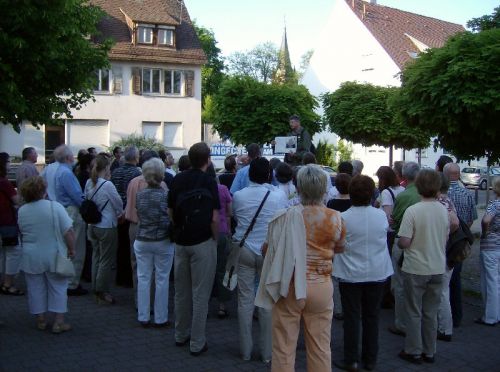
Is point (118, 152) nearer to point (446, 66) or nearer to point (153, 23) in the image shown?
point (446, 66)

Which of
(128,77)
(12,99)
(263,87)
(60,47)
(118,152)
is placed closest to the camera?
(12,99)

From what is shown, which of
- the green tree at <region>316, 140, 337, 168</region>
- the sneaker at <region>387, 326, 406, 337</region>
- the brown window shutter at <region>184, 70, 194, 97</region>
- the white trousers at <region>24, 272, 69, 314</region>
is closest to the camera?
the white trousers at <region>24, 272, 69, 314</region>

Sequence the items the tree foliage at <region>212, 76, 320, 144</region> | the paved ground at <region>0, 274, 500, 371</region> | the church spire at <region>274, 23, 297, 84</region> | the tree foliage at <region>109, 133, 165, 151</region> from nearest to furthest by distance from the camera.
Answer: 1. the paved ground at <region>0, 274, 500, 371</region>
2. the tree foliage at <region>212, 76, 320, 144</region>
3. the tree foliage at <region>109, 133, 165, 151</region>
4. the church spire at <region>274, 23, 297, 84</region>

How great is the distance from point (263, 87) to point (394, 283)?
19.4 metres

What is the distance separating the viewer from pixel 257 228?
5.62m

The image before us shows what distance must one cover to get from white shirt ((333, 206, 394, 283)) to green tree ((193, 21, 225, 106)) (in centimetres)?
5081

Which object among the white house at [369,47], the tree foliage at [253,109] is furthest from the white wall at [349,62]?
the tree foliage at [253,109]

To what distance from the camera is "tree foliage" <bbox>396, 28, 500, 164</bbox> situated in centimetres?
873

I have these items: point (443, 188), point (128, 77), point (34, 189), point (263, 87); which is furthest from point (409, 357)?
point (128, 77)

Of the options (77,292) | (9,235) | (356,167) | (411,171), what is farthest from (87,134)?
(411,171)

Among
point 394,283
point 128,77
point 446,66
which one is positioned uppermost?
point 128,77

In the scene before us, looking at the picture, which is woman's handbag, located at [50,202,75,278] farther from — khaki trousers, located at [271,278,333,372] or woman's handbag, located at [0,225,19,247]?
khaki trousers, located at [271,278,333,372]

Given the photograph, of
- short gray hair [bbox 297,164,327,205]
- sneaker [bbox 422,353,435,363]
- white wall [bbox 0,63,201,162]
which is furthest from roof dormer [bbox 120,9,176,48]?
short gray hair [bbox 297,164,327,205]

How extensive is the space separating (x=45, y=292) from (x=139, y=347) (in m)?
1.29
